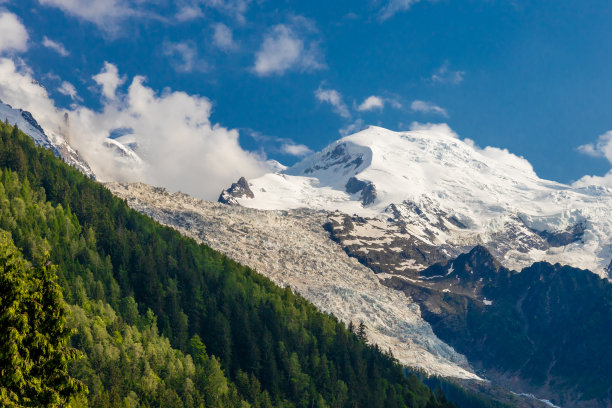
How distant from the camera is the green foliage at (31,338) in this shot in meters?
41.4

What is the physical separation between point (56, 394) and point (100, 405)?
7822 cm

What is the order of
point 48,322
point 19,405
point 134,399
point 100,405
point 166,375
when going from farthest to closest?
1. point 166,375
2. point 134,399
3. point 100,405
4. point 48,322
5. point 19,405

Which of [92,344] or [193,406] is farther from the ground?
[92,344]

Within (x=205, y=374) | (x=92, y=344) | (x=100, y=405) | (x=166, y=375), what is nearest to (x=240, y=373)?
(x=205, y=374)

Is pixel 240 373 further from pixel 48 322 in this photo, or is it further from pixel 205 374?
pixel 48 322

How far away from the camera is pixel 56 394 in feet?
141

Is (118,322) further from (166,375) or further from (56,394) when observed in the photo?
(56,394)

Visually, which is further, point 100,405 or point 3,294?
point 100,405

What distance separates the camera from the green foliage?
41.4 metres

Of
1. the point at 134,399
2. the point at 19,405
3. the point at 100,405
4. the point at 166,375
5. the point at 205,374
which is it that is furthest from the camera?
the point at 205,374

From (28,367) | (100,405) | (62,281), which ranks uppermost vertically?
(62,281)

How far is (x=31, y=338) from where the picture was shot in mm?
42906

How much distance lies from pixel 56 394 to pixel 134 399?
339 feet

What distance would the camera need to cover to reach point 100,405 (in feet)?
380
